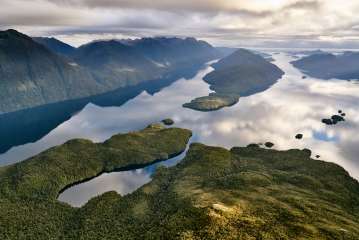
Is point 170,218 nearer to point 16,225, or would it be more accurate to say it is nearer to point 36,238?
point 36,238

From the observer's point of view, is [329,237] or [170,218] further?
[170,218]

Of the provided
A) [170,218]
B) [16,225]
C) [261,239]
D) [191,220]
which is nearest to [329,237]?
[261,239]

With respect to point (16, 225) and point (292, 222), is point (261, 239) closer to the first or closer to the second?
point (292, 222)

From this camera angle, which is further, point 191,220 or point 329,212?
point 329,212

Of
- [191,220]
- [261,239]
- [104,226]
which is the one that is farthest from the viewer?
[104,226]

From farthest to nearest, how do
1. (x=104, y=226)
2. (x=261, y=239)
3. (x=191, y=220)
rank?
(x=104, y=226), (x=191, y=220), (x=261, y=239)

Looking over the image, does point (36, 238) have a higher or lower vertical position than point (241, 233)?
lower

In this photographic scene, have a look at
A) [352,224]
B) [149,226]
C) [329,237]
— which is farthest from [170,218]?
[352,224]
